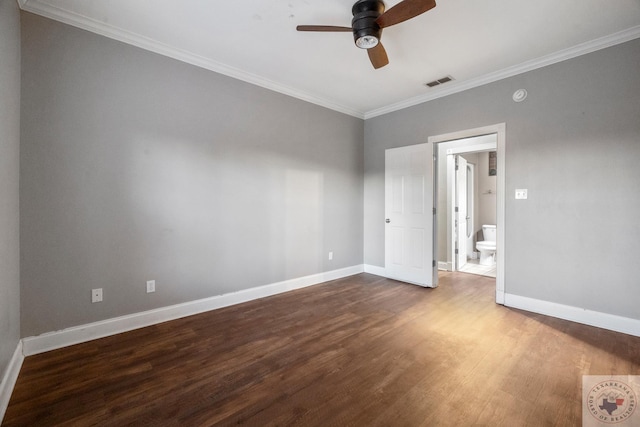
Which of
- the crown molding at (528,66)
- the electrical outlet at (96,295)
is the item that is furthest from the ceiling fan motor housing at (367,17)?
the electrical outlet at (96,295)

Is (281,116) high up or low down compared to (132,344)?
up

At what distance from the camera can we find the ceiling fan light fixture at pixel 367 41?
220 centimetres

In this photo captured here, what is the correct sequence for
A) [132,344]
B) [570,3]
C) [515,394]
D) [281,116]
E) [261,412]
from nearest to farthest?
1. [261,412]
2. [515,394]
3. [570,3]
4. [132,344]
5. [281,116]

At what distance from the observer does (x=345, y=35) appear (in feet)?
8.45

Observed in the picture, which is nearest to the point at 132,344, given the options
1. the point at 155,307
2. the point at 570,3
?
the point at 155,307

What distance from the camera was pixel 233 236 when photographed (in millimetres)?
3295

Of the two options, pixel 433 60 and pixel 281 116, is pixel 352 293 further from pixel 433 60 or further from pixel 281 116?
pixel 433 60

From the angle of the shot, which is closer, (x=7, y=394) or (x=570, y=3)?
(x=7, y=394)

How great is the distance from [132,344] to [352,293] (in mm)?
2510

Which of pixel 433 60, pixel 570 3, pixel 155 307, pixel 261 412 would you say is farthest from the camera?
pixel 433 60

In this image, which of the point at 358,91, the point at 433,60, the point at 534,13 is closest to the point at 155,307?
the point at 358,91

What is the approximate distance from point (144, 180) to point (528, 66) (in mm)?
4351

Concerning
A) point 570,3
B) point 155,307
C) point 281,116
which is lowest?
point 155,307

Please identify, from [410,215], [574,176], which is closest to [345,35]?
[410,215]
